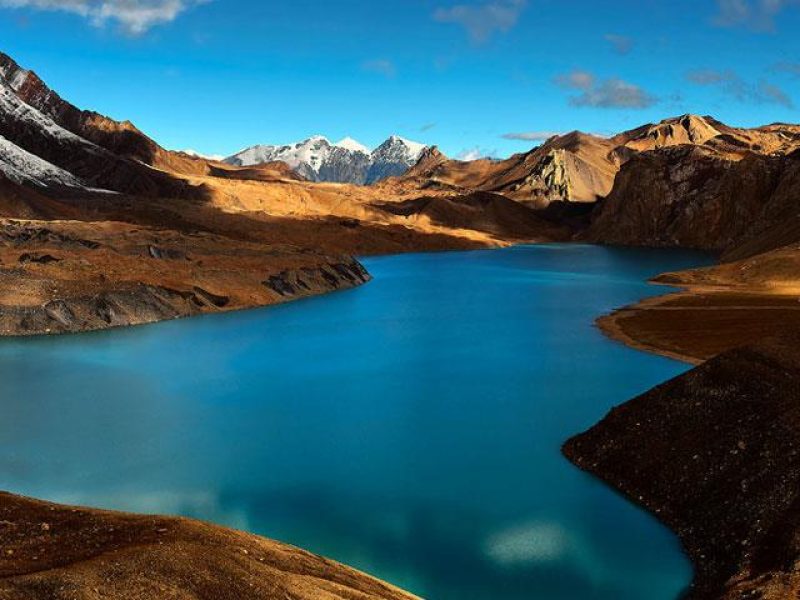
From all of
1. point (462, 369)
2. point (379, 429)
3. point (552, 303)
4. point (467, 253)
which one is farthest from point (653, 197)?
point (379, 429)

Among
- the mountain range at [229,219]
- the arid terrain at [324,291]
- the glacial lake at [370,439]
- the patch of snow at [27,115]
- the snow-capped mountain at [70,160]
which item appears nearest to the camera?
the arid terrain at [324,291]

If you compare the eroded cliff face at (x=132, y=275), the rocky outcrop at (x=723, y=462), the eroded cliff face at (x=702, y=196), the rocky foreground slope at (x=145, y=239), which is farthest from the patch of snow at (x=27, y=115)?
the rocky outcrop at (x=723, y=462)

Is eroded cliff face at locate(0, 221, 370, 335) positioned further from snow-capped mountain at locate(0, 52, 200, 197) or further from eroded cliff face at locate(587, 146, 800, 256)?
eroded cliff face at locate(587, 146, 800, 256)

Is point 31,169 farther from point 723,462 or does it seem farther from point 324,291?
point 723,462

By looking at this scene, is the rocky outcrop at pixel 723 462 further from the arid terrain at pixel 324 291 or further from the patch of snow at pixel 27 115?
the patch of snow at pixel 27 115

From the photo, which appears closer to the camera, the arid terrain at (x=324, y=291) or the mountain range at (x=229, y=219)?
the arid terrain at (x=324, y=291)

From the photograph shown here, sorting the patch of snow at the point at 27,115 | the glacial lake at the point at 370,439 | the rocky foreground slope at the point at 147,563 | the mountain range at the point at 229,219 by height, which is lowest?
the glacial lake at the point at 370,439
